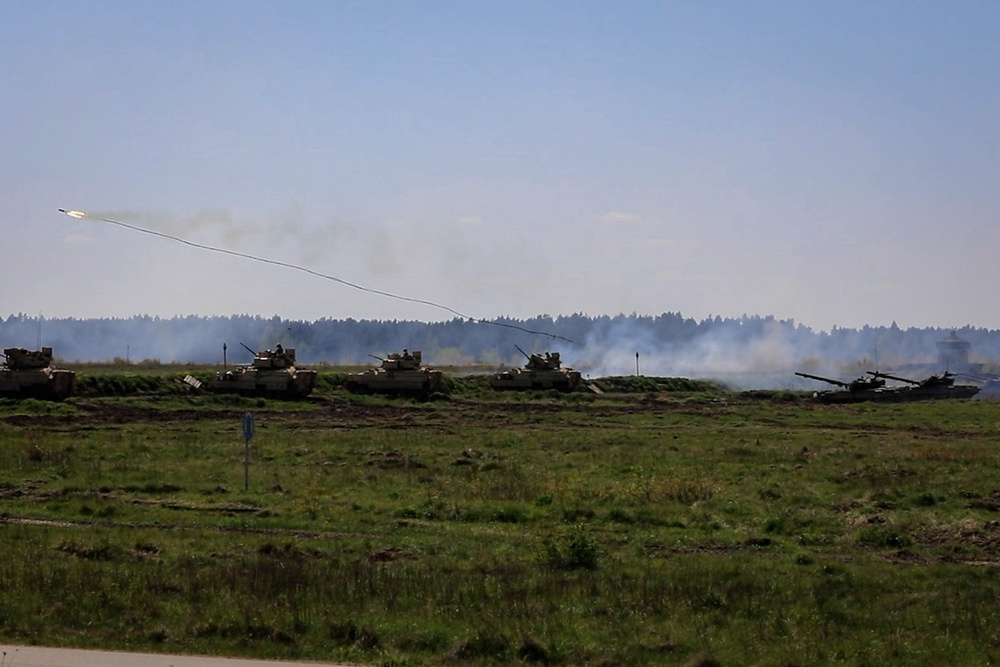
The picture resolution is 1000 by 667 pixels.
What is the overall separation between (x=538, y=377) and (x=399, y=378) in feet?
34.3

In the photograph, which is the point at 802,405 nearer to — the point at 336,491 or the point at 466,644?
the point at 336,491

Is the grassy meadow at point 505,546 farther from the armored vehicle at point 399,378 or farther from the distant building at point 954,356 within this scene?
the distant building at point 954,356

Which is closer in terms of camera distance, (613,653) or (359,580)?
(613,653)

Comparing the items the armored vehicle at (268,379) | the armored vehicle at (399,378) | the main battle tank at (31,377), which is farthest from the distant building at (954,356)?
the main battle tank at (31,377)

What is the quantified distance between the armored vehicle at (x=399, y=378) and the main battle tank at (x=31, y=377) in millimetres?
16889

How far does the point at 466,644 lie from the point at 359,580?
333 cm

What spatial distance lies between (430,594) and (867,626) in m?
5.16

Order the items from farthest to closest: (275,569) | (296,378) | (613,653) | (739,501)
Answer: (296,378) → (739,501) → (275,569) → (613,653)

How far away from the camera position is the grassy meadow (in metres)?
13.4

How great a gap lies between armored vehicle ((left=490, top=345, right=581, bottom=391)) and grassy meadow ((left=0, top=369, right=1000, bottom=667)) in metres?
33.1

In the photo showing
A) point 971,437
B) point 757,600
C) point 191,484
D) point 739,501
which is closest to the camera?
point 757,600

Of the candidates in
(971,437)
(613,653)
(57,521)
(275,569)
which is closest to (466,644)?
(613,653)

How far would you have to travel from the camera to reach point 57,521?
21781 mm

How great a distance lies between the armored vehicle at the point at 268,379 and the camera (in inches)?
2475
